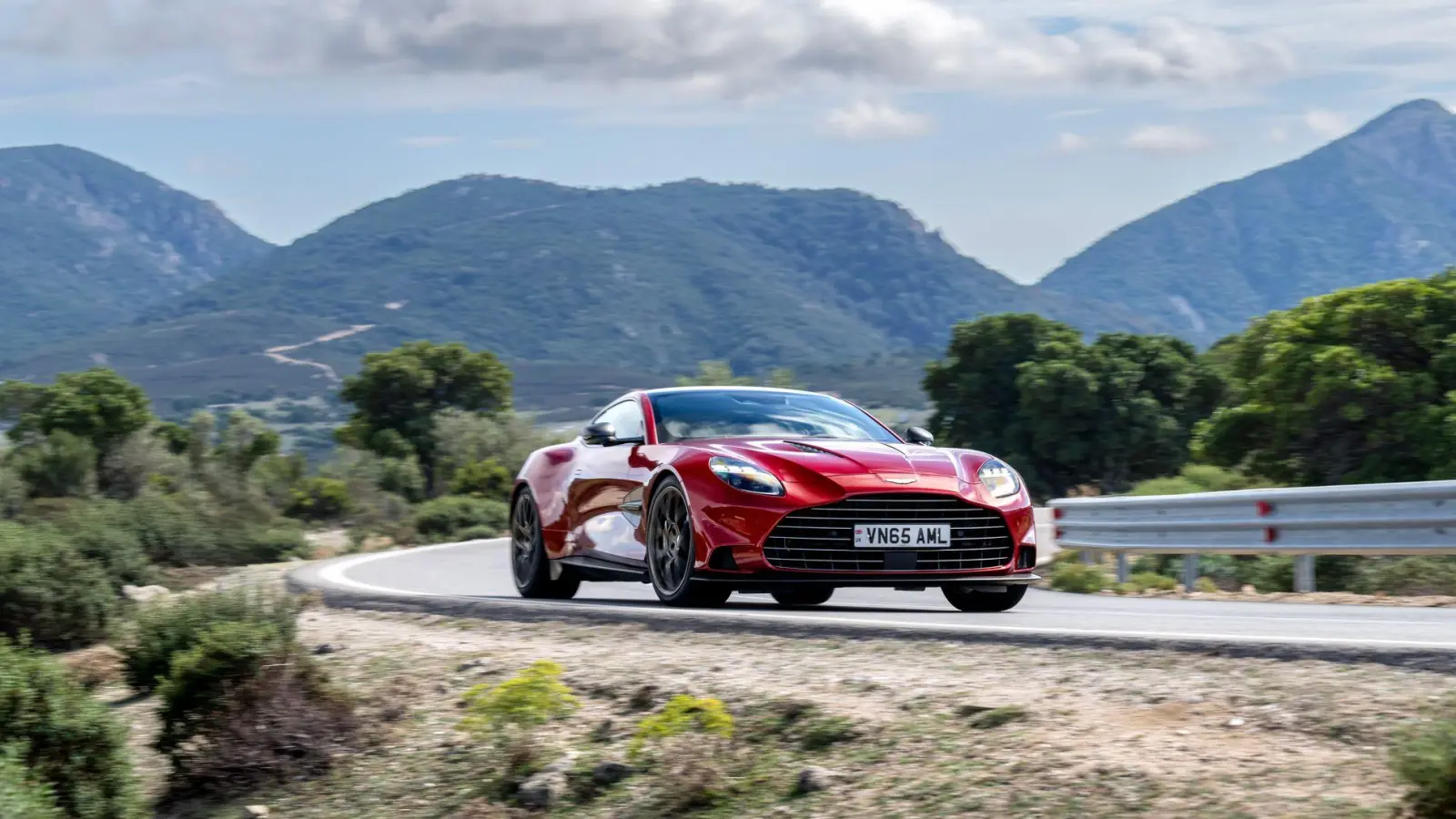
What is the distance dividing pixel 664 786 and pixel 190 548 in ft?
57.2

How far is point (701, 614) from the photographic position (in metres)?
9.38

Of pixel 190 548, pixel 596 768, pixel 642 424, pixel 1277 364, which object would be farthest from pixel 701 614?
pixel 1277 364

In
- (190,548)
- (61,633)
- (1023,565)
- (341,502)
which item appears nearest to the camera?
(1023,565)

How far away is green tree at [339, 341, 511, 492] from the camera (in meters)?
80.6

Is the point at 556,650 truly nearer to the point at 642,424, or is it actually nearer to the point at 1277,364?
the point at 642,424

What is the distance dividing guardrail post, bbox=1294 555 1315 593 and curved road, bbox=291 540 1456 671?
1.57 metres

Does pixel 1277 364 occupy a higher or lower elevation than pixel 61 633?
higher

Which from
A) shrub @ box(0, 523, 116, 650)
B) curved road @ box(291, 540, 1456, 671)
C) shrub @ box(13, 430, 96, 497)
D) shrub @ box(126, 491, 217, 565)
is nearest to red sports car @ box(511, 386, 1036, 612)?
curved road @ box(291, 540, 1456, 671)

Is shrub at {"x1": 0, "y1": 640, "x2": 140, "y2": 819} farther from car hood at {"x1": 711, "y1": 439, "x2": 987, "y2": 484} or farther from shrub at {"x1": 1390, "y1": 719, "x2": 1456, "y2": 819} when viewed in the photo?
shrub at {"x1": 1390, "y1": 719, "x2": 1456, "y2": 819}

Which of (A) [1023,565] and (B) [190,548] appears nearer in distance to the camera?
(A) [1023,565]

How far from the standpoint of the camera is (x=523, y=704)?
704cm

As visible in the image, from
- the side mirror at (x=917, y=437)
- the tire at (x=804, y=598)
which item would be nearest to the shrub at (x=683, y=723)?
the tire at (x=804, y=598)

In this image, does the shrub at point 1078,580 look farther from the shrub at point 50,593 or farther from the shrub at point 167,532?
the shrub at point 167,532

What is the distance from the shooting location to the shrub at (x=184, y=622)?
8336mm
